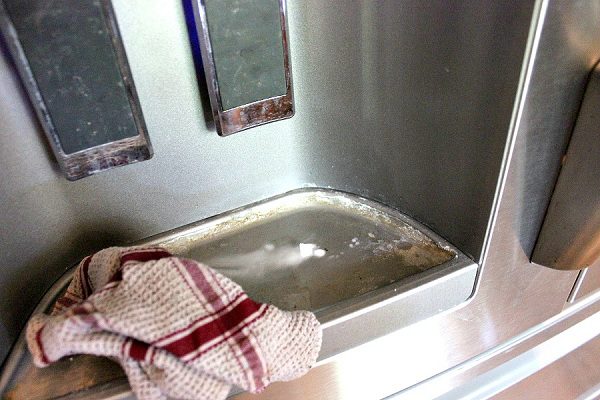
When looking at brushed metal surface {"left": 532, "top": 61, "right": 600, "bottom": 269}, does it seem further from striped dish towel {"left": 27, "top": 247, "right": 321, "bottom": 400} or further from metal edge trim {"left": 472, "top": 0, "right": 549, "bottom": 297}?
striped dish towel {"left": 27, "top": 247, "right": 321, "bottom": 400}

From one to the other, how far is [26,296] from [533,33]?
0.43 meters

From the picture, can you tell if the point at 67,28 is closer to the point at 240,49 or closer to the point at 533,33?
the point at 240,49

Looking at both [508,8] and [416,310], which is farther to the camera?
[416,310]

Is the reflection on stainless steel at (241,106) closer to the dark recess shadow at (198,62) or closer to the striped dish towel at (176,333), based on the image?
the dark recess shadow at (198,62)

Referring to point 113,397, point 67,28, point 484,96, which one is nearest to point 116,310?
point 113,397

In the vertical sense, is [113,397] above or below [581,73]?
below

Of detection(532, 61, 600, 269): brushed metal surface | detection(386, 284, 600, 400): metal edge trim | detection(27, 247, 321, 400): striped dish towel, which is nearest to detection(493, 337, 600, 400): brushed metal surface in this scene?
detection(386, 284, 600, 400): metal edge trim

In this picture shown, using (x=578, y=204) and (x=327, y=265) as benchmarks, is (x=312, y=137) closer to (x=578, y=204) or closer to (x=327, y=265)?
(x=327, y=265)

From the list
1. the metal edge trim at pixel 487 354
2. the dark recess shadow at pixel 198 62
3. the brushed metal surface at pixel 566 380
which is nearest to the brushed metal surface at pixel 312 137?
the dark recess shadow at pixel 198 62

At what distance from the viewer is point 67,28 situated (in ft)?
1.13

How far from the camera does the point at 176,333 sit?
0.33 meters

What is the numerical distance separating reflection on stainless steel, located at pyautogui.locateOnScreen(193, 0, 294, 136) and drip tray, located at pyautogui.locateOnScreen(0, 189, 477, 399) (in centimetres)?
11

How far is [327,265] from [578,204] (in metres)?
0.22

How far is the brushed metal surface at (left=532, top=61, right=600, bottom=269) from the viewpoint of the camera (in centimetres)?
40
